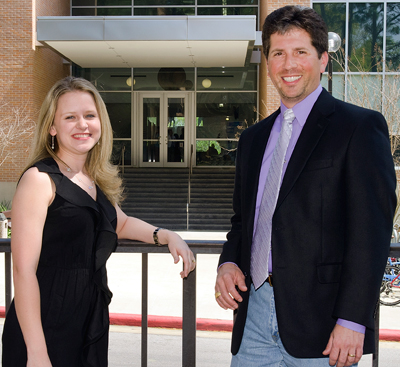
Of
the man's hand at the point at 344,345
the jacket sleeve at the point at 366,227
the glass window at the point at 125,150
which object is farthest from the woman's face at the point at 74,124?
the glass window at the point at 125,150

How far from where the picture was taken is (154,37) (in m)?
15.5

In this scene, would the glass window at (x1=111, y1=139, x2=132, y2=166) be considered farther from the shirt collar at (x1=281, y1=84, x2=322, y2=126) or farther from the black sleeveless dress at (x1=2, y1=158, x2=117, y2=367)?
the shirt collar at (x1=281, y1=84, x2=322, y2=126)

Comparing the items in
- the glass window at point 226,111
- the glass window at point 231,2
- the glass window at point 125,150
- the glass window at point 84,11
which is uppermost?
the glass window at point 231,2

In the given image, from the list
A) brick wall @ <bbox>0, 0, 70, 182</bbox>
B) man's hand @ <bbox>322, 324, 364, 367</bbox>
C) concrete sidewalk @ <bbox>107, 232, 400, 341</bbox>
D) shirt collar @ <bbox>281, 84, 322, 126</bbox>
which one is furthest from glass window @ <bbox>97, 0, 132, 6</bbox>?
man's hand @ <bbox>322, 324, 364, 367</bbox>

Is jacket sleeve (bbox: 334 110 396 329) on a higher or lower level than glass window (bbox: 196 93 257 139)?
lower

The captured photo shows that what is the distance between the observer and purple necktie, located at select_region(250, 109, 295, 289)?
1.91m

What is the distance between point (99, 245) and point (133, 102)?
19628 millimetres

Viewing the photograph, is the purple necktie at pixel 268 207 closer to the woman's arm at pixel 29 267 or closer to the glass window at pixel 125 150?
the woman's arm at pixel 29 267

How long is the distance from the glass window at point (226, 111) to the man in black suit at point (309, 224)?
18651 millimetres

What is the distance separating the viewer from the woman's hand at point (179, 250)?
2.24 meters

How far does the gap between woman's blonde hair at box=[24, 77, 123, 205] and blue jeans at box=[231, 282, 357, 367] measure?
0.89 m

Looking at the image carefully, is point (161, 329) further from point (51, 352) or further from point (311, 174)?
point (311, 174)

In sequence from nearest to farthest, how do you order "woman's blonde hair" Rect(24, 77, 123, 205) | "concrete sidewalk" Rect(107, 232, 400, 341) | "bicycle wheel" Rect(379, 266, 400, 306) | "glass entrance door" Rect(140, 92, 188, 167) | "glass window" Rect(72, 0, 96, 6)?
"woman's blonde hair" Rect(24, 77, 123, 205), "concrete sidewalk" Rect(107, 232, 400, 341), "bicycle wheel" Rect(379, 266, 400, 306), "glass window" Rect(72, 0, 96, 6), "glass entrance door" Rect(140, 92, 188, 167)

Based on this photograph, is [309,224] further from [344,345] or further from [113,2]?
[113,2]
